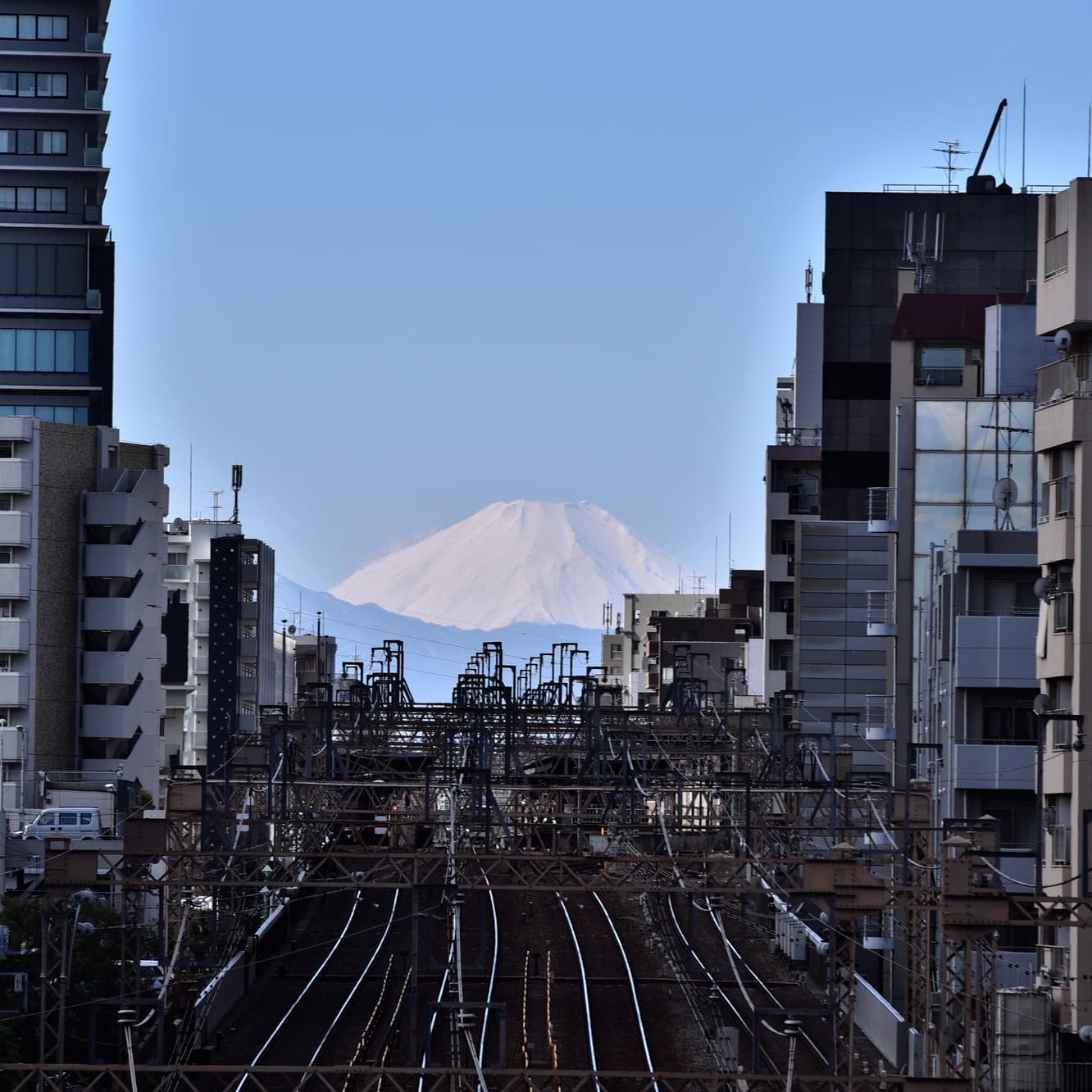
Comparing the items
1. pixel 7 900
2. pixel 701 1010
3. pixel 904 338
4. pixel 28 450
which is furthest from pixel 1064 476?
pixel 28 450

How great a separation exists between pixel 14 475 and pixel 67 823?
12.8m

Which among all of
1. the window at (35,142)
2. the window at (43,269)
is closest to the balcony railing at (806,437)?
the window at (43,269)

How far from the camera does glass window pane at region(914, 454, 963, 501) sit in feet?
183

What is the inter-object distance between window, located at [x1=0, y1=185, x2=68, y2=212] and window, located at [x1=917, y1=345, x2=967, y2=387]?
35404 mm

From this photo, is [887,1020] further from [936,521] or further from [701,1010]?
[936,521]

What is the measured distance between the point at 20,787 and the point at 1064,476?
33268mm

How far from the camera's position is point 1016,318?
55.1 meters

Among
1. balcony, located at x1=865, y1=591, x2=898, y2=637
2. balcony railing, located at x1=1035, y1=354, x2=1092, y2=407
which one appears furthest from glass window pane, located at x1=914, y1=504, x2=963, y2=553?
balcony railing, located at x1=1035, y1=354, x2=1092, y2=407

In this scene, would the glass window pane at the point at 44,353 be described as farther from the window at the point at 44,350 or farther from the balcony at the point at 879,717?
the balcony at the point at 879,717

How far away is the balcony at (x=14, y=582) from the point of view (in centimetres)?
6197

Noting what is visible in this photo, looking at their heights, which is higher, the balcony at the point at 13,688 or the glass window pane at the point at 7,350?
the glass window pane at the point at 7,350

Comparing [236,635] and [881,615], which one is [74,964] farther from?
[236,635]

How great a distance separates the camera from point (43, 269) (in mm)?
81375

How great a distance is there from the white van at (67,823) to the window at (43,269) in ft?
105
